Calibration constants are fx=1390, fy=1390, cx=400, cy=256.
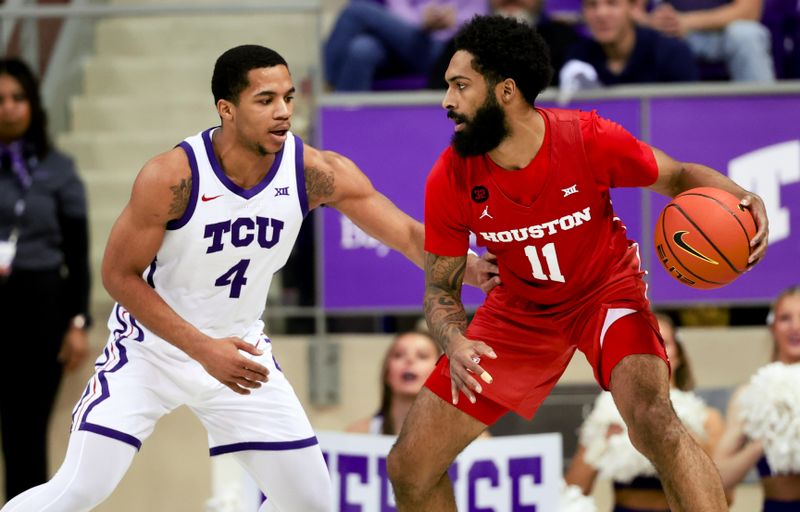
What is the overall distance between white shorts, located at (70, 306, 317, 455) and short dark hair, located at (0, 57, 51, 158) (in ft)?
7.17

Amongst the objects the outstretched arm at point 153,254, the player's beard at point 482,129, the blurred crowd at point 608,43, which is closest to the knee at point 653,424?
the player's beard at point 482,129

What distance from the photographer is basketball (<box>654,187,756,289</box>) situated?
15.4ft

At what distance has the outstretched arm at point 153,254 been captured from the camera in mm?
4863

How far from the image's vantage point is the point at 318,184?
520 cm

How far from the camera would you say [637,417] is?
15.3 ft

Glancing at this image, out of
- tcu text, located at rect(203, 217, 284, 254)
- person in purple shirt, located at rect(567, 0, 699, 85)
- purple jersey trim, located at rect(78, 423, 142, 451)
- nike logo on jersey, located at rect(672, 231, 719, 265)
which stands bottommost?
purple jersey trim, located at rect(78, 423, 142, 451)

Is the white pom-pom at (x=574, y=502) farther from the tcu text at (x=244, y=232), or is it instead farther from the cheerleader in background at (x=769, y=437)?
the tcu text at (x=244, y=232)

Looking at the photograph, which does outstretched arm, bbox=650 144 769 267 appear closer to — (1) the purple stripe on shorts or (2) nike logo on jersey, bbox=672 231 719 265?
(2) nike logo on jersey, bbox=672 231 719 265

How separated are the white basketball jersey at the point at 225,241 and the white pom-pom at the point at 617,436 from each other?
2.07 metres

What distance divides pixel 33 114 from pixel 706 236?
3.76 metres

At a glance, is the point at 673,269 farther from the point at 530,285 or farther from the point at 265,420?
the point at 265,420

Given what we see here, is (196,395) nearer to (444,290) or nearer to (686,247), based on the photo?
(444,290)

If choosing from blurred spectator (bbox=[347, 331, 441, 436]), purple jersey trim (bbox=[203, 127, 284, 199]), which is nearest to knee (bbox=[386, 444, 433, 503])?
purple jersey trim (bbox=[203, 127, 284, 199])

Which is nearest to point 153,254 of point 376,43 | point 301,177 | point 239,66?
point 301,177
